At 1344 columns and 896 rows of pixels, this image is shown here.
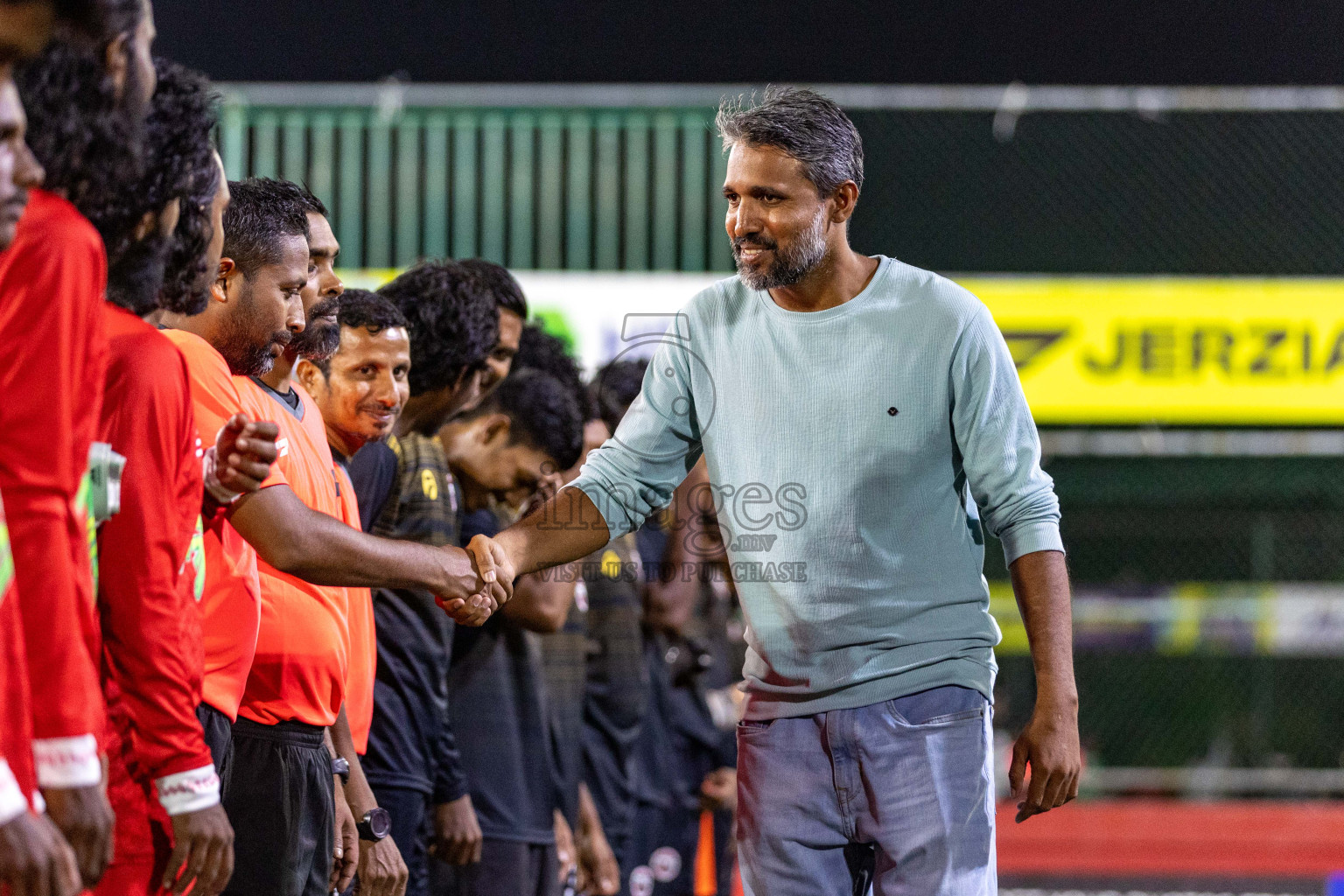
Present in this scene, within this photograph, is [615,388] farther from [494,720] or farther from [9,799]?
[9,799]

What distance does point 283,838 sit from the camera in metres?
2.46

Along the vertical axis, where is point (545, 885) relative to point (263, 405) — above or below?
below

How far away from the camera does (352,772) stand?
2.79 metres

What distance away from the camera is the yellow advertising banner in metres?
7.54

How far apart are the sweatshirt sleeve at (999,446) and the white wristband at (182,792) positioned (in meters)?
1.39

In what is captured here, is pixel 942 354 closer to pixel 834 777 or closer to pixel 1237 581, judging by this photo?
pixel 834 777

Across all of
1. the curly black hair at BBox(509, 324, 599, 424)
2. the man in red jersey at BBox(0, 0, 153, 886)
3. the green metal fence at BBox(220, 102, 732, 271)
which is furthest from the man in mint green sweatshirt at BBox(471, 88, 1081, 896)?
the green metal fence at BBox(220, 102, 732, 271)

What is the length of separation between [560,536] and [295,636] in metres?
0.52

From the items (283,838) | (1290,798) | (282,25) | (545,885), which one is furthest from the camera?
(282,25)

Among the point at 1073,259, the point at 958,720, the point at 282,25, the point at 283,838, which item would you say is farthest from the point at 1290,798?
the point at 282,25

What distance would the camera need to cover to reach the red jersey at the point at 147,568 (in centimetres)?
171

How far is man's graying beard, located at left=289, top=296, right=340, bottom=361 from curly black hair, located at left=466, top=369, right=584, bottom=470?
30.7 inches

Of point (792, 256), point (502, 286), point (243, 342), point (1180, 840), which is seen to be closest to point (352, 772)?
point (243, 342)

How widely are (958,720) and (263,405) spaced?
4.24 ft
